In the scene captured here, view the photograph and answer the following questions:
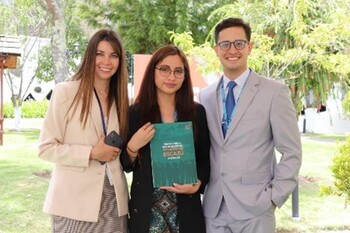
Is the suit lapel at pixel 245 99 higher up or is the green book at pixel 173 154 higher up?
the suit lapel at pixel 245 99

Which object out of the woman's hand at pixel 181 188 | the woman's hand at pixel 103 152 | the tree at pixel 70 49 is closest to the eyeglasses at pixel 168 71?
the woman's hand at pixel 103 152

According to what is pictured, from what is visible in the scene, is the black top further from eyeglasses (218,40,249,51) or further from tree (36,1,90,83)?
tree (36,1,90,83)

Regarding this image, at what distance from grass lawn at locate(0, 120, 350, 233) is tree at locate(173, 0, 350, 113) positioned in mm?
1095

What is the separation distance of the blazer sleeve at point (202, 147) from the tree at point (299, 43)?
3611mm

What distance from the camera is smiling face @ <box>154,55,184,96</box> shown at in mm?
2688

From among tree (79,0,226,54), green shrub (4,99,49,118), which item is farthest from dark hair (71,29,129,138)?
green shrub (4,99,49,118)

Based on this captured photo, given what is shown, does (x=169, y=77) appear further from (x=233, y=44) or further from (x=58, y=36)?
(x=58, y=36)

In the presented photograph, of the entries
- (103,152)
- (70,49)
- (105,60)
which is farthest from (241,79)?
(70,49)

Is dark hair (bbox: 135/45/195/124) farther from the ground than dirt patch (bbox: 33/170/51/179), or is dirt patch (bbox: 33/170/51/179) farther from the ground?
dark hair (bbox: 135/45/195/124)

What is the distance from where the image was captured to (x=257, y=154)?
2.76 meters

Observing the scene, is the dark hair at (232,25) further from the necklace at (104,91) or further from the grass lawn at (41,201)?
the grass lawn at (41,201)

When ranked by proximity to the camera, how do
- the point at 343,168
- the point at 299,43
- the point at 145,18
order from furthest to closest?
the point at 145,18 < the point at 299,43 < the point at 343,168

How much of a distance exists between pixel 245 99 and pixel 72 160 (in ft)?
3.45

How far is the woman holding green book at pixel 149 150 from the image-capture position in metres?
2.67
